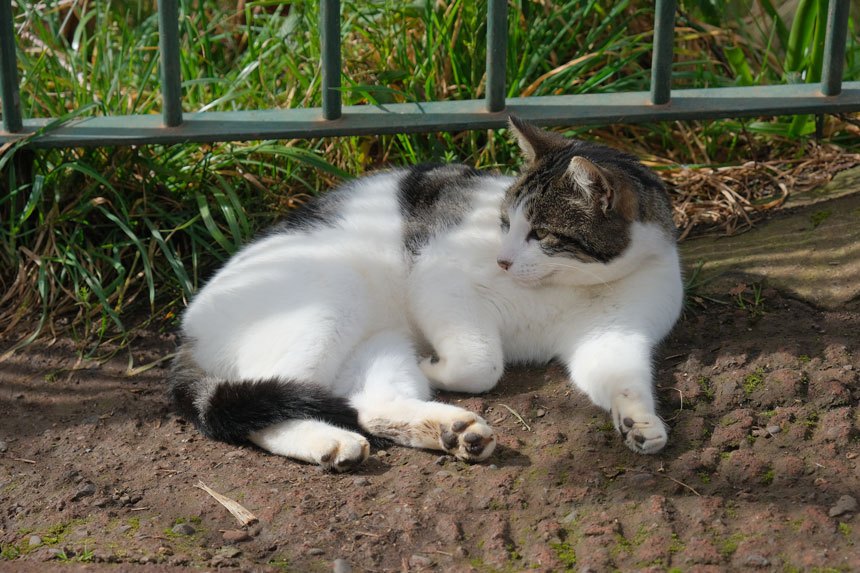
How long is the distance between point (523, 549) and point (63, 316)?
220cm

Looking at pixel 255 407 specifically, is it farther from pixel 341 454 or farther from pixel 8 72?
pixel 8 72

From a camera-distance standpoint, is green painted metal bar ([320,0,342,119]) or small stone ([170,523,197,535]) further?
green painted metal bar ([320,0,342,119])

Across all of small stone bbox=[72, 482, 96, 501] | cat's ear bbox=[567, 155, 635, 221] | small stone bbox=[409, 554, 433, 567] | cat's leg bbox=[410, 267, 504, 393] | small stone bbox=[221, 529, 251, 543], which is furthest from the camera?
cat's leg bbox=[410, 267, 504, 393]

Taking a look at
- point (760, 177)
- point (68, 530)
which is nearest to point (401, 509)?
point (68, 530)

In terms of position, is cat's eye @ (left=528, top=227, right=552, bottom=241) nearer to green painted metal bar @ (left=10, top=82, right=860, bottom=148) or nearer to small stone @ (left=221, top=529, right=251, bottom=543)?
green painted metal bar @ (left=10, top=82, right=860, bottom=148)

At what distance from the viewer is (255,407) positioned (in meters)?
2.50

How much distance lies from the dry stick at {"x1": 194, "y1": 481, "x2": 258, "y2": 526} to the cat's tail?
0.76ft

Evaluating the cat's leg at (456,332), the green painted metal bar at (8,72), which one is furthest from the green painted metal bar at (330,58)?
the green painted metal bar at (8,72)

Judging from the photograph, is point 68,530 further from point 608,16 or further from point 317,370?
point 608,16

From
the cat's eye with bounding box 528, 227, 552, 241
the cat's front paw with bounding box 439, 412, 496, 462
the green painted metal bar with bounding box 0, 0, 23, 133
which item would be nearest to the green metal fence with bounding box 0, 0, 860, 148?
the green painted metal bar with bounding box 0, 0, 23, 133

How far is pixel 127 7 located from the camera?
4.91m

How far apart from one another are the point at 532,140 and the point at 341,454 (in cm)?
130

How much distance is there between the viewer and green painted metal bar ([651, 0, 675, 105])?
3404mm

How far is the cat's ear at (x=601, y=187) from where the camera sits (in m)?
2.68
